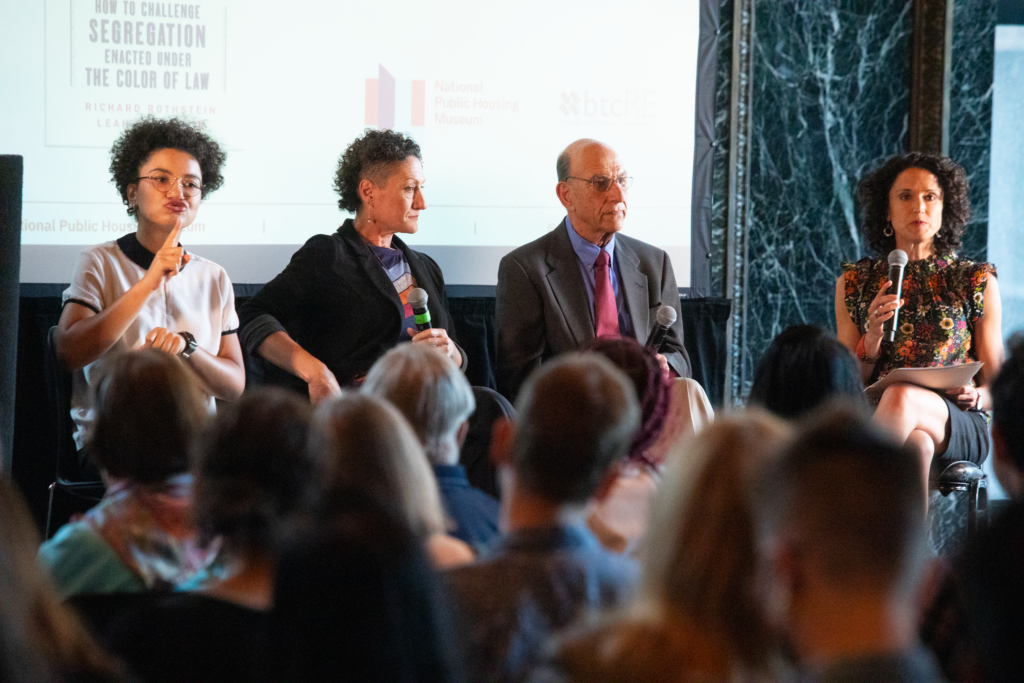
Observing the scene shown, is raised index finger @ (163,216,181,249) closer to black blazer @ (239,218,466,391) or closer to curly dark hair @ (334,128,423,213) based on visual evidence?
black blazer @ (239,218,466,391)

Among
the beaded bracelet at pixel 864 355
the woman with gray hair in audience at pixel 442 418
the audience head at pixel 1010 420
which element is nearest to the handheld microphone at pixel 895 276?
the beaded bracelet at pixel 864 355

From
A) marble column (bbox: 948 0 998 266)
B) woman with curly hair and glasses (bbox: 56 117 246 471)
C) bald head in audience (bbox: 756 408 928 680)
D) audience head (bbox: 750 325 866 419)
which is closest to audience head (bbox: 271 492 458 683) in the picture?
bald head in audience (bbox: 756 408 928 680)

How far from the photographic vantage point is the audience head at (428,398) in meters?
1.81

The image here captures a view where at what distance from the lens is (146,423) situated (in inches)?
59.4

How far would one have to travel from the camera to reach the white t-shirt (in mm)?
3014

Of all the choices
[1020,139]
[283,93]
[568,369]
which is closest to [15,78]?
[283,93]

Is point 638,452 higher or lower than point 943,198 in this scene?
lower

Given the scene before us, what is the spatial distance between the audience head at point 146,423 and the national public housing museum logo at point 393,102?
102 inches

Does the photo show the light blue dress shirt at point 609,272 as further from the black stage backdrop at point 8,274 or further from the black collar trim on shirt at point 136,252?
the black stage backdrop at point 8,274

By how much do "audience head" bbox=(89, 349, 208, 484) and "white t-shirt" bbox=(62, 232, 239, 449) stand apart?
149cm

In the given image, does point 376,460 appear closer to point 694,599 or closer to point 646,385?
point 694,599

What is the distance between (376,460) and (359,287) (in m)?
2.06

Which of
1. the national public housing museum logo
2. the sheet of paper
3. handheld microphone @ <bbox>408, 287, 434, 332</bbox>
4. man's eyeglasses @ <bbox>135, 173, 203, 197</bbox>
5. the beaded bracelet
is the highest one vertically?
the national public housing museum logo

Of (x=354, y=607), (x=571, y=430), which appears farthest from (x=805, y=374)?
(x=354, y=607)
